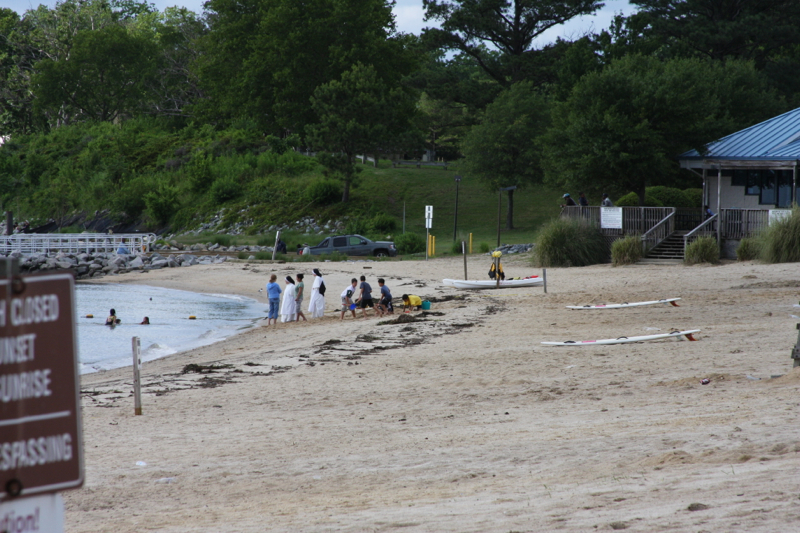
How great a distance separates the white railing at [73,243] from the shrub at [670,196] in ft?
96.3

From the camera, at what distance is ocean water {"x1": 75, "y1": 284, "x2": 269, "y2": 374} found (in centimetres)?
1950

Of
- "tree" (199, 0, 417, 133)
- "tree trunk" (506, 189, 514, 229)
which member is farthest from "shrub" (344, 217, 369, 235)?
"tree" (199, 0, 417, 133)

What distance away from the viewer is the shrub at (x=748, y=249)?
27438mm

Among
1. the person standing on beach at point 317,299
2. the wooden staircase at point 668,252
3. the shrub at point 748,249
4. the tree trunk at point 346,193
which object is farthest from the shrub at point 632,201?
the tree trunk at point 346,193

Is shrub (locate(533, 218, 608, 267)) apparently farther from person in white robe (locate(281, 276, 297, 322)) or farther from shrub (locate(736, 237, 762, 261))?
person in white robe (locate(281, 276, 297, 322))

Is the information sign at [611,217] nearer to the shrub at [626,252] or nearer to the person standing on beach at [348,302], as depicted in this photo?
the shrub at [626,252]

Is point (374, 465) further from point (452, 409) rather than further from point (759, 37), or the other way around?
point (759, 37)

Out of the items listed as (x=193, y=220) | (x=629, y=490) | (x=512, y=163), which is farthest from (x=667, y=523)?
(x=193, y=220)

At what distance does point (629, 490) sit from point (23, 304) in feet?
15.5

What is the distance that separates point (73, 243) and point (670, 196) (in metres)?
35.7

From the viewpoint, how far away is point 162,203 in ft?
193

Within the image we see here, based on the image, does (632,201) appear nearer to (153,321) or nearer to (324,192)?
(153,321)

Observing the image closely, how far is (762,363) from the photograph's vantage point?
37.6ft

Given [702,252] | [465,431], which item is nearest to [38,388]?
[465,431]
